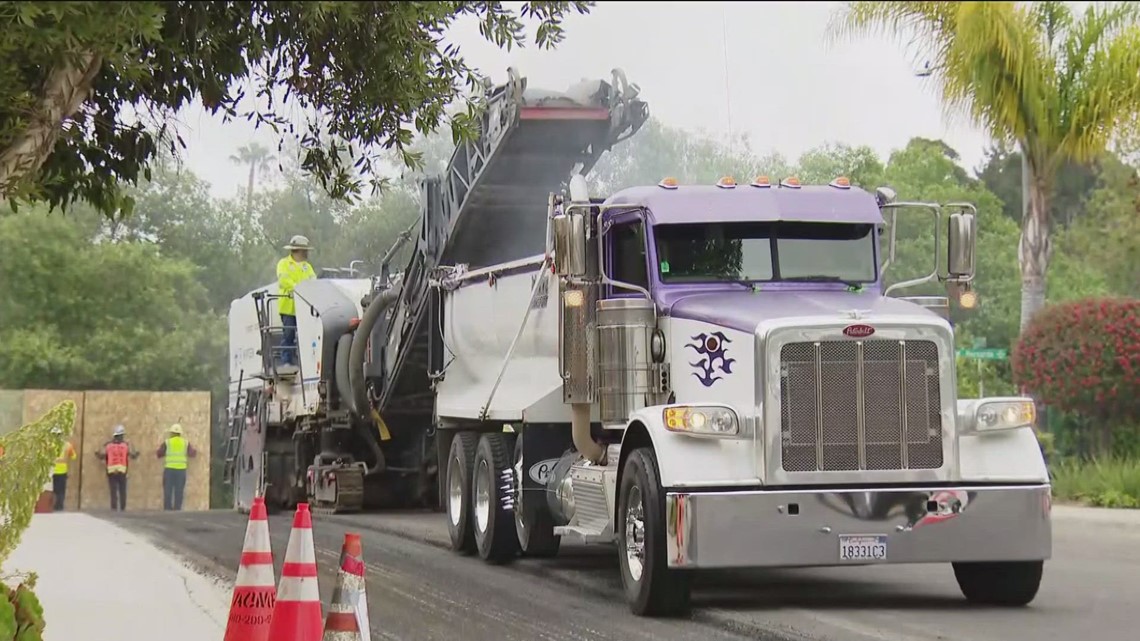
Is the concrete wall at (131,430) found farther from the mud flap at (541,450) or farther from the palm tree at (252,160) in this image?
the mud flap at (541,450)

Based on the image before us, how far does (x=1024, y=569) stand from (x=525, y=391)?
4.79m

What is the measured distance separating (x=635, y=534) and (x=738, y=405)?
1057mm

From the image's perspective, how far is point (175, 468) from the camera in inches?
1233

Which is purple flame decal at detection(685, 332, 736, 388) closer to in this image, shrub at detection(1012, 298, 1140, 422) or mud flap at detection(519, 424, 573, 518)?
mud flap at detection(519, 424, 573, 518)

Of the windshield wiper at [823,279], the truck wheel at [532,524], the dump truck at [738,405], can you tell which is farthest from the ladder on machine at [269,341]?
the windshield wiper at [823,279]

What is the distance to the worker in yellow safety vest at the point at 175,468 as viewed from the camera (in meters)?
31.2

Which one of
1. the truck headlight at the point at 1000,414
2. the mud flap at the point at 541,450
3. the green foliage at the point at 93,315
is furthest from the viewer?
the green foliage at the point at 93,315

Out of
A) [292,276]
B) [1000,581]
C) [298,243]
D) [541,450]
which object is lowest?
[1000,581]

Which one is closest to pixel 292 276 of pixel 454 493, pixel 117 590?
pixel 454 493

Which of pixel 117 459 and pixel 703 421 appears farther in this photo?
pixel 117 459

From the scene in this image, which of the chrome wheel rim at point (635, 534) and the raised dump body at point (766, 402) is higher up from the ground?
the raised dump body at point (766, 402)

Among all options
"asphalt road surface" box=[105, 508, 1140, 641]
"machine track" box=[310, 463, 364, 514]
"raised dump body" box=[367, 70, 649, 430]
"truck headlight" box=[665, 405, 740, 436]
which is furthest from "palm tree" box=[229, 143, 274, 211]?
"truck headlight" box=[665, 405, 740, 436]

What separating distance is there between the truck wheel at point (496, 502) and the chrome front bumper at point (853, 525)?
13.8 ft

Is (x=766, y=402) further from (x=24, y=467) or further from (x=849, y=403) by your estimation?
(x=24, y=467)
